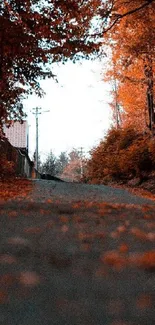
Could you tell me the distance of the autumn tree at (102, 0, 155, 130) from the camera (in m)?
16.0

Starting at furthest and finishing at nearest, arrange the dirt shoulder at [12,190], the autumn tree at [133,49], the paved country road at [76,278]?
the autumn tree at [133,49] → the dirt shoulder at [12,190] → the paved country road at [76,278]

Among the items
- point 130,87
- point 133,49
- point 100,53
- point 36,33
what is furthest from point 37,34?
point 130,87

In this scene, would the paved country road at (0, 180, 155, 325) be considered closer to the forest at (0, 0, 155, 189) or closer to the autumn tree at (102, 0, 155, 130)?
the forest at (0, 0, 155, 189)

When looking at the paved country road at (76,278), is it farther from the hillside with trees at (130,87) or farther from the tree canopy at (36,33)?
the hillside with trees at (130,87)

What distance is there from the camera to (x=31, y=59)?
40.0ft

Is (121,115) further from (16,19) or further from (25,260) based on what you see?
(25,260)

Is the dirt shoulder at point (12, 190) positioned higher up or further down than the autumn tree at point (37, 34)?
further down

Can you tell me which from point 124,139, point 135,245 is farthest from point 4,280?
point 124,139

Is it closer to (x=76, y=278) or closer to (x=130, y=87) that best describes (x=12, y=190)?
(x=76, y=278)

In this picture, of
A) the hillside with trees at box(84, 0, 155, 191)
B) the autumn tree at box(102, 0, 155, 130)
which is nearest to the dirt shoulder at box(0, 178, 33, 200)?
the hillside with trees at box(84, 0, 155, 191)

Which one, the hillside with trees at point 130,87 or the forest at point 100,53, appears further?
the hillside with trees at point 130,87

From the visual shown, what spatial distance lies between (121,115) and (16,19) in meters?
31.9

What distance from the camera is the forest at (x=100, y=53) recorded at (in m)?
10.7

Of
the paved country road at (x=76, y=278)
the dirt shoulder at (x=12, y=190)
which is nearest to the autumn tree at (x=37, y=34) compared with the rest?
the dirt shoulder at (x=12, y=190)
